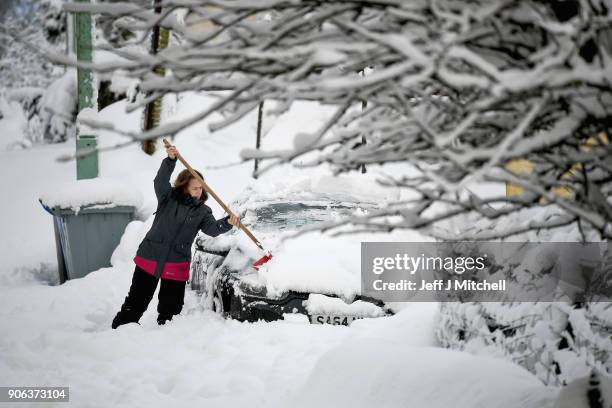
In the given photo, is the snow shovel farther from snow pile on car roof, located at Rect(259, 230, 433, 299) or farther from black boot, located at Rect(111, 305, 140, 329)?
black boot, located at Rect(111, 305, 140, 329)

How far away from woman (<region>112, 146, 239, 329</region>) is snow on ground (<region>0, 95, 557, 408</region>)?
23 cm

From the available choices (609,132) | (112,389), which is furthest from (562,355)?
(112,389)

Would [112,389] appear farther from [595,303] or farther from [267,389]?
[595,303]

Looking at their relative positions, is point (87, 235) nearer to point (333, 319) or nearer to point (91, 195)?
point (91, 195)

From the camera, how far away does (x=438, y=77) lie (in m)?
1.58

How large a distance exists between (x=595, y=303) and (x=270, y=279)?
8.72ft

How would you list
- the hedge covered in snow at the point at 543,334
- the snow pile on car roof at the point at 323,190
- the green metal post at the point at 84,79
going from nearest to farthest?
1. the hedge covered in snow at the point at 543,334
2. the snow pile on car roof at the point at 323,190
3. the green metal post at the point at 84,79

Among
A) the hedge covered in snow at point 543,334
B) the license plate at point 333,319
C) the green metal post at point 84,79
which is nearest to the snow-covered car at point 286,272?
the license plate at point 333,319

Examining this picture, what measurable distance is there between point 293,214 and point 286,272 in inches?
50.5

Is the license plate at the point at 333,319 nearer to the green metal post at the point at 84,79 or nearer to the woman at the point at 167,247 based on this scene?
the woman at the point at 167,247

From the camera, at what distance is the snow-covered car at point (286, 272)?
4742mm

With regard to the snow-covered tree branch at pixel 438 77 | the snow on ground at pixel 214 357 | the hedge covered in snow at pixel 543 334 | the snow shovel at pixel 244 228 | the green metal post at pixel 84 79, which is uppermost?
the green metal post at pixel 84 79

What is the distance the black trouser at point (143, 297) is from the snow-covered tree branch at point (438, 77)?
3.64 metres

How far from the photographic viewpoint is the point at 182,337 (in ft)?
16.4
